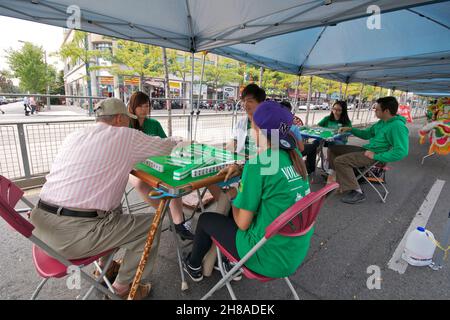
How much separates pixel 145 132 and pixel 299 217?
232 cm

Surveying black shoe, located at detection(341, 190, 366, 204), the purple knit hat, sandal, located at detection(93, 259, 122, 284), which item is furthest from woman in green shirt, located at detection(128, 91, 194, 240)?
black shoe, located at detection(341, 190, 366, 204)

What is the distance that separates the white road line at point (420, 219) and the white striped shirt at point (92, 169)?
2.59 metres

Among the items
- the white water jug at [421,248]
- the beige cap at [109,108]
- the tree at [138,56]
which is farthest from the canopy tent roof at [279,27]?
the tree at [138,56]

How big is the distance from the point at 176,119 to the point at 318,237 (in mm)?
4436

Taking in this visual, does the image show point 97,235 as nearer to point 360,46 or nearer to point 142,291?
point 142,291

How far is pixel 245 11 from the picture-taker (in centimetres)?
278

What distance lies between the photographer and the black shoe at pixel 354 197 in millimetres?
3677

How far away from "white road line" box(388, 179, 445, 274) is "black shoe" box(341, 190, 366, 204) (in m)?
0.70

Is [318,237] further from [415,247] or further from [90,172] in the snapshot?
[90,172]

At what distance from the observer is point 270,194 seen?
4.26ft

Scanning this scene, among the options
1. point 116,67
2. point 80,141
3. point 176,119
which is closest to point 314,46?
point 176,119

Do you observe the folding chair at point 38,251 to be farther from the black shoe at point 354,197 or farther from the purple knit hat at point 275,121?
the black shoe at point 354,197

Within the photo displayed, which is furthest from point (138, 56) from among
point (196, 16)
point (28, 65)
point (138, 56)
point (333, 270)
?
point (28, 65)
